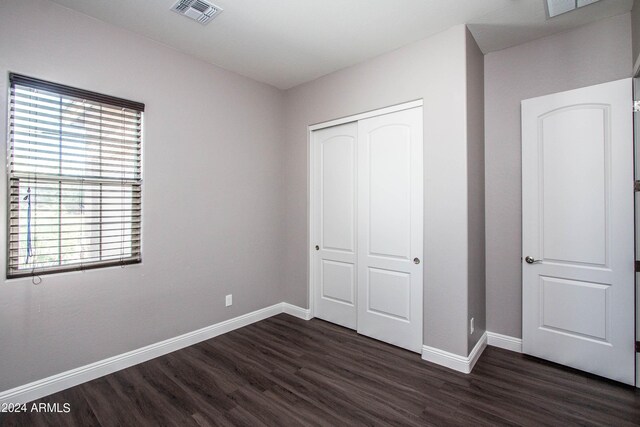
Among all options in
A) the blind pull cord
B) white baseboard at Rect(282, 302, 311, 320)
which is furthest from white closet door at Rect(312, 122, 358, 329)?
the blind pull cord

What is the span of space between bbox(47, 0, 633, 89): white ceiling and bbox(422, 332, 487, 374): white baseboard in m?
2.76

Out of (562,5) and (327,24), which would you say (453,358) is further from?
(327,24)

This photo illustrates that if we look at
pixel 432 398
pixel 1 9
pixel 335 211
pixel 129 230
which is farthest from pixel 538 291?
pixel 1 9

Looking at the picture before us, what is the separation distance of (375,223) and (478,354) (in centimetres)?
150

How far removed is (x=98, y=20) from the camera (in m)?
2.45

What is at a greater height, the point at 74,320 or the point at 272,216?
the point at 272,216

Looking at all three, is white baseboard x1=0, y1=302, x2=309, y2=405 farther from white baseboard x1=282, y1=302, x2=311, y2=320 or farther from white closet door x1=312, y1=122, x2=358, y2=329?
white closet door x1=312, y1=122, x2=358, y2=329

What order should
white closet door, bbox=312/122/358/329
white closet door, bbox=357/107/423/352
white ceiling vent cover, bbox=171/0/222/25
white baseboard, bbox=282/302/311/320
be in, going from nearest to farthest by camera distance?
white ceiling vent cover, bbox=171/0/222/25 → white closet door, bbox=357/107/423/352 → white closet door, bbox=312/122/358/329 → white baseboard, bbox=282/302/311/320

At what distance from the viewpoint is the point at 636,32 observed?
219 cm

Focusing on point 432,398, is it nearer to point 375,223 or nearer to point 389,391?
point 389,391

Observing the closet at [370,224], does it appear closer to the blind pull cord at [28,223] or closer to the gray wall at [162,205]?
the gray wall at [162,205]

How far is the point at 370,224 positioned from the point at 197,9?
2374mm

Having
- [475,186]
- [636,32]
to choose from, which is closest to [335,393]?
[475,186]

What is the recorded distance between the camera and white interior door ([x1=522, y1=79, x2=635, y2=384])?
2.34 meters
